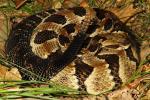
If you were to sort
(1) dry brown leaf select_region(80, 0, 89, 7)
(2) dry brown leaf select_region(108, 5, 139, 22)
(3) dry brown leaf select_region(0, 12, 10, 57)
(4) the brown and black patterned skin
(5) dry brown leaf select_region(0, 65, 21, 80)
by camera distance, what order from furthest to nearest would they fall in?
(1) dry brown leaf select_region(80, 0, 89, 7)
(2) dry brown leaf select_region(108, 5, 139, 22)
(3) dry brown leaf select_region(0, 12, 10, 57)
(4) the brown and black patterned skin
(5) dry brown leaf select_region(0, 65, 21, 80)

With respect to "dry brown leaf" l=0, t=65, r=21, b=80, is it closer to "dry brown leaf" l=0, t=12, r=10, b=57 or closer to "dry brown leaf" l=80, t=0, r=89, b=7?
"dry brown leaf" l=0, t=12, r=10, b=57

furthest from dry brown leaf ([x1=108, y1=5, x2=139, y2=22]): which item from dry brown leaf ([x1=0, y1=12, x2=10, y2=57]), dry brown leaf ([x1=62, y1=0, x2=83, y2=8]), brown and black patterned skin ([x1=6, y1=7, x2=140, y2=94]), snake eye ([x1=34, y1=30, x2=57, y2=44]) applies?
dry brown leaf ([x1=0, y1=12, x2=10, y2=57])

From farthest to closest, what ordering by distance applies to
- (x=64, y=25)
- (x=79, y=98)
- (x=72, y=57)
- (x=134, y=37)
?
1. (x=134, y=37)
2. (x=64, y=25)
3. (x=72, y=57)
4. (x=79, y=98)

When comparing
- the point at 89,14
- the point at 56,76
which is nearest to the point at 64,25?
the point at 89,14

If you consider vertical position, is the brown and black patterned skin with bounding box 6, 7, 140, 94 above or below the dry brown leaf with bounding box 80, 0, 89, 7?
below

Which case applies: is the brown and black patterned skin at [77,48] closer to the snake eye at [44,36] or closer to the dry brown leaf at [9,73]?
the snake eye at [44,36]

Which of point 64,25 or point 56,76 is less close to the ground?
point 64,25

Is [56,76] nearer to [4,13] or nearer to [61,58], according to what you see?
[61,58]

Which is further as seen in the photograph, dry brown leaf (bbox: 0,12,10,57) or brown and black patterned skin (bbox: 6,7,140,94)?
dry brown leaf (bbox: 0,12,10,57)
